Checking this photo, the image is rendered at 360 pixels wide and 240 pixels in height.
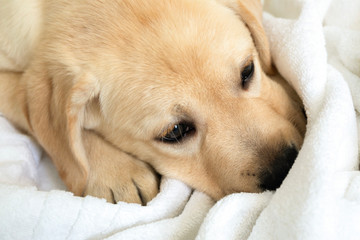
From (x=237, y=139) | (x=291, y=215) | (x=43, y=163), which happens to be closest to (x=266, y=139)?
(x=237, y=139)

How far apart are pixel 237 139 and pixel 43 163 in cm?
110

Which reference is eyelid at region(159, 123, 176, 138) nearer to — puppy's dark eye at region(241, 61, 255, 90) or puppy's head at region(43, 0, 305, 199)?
puppy's head at region(43, 0, 305, 199)

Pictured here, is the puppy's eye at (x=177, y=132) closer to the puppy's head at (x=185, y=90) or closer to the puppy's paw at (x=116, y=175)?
the puppy's head at (x=185, y=90)

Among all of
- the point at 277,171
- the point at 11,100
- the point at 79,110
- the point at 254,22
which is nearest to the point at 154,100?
the point at 79,110

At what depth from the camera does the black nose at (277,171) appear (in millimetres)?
1511

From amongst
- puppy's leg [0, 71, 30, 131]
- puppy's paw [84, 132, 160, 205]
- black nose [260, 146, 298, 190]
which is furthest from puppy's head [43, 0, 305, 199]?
puppy's leg [0, 71, 30, 131]

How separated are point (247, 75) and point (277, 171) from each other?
1.56 ft

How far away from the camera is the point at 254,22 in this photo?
6.25ft

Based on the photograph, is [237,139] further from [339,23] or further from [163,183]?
[339,23]

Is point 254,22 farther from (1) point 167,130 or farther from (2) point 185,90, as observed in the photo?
(1) point 167,130

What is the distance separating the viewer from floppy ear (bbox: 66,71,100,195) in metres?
1.64

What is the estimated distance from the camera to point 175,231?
1454 millimetres

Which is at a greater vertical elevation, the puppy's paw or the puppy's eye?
the puppy's eye

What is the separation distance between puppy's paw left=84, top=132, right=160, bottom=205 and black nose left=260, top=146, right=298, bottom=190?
0.54 metres
